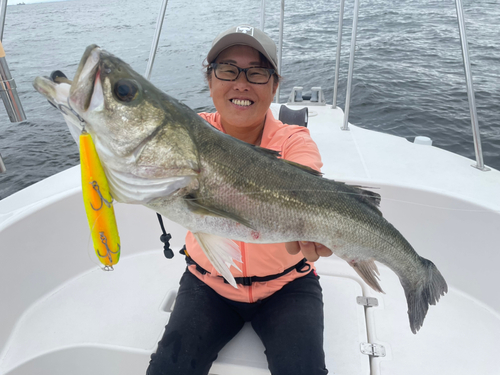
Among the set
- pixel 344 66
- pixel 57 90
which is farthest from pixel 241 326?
pixel 344 66

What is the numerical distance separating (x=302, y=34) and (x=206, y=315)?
20.9m

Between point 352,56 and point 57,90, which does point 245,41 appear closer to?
point 57,90

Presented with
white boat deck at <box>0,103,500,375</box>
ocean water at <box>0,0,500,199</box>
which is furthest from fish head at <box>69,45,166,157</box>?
ocean water at <box>0,0,500,199</box>

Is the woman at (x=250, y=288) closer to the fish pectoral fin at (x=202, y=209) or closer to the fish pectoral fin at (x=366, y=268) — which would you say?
the fish pectoral fin at (x=366, y=268)

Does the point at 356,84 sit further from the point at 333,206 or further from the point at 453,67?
the point at 333,206

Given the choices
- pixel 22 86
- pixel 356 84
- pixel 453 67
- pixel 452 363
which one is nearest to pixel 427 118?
pixel 356 84

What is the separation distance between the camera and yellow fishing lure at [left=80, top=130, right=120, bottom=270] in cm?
153

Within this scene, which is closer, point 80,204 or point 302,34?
point 80,204

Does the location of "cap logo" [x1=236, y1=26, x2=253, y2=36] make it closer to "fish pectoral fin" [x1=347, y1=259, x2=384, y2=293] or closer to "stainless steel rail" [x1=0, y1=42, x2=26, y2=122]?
"fish pectoral fin" [x1=347, y1=259, x2=384, y2=293]

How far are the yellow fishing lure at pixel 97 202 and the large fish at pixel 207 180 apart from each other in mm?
51

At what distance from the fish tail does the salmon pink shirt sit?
735 mm

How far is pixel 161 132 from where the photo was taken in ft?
5.40

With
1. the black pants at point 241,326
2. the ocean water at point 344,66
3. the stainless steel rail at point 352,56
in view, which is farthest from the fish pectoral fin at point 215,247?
the ocean water at point 344,66

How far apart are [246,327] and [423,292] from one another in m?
1.22
